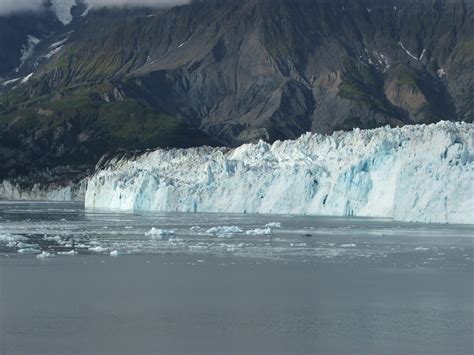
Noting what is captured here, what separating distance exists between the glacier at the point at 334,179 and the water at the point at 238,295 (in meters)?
7.51

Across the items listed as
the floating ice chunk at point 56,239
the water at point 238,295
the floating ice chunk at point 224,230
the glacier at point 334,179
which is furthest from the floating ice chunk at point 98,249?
the glacier at point 334,179

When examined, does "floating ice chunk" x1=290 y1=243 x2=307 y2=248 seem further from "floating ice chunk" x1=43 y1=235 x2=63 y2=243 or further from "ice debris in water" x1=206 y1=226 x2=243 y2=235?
"floating ice chunk" x1=43 y1=235 x2=63 y2=243

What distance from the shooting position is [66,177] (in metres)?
191

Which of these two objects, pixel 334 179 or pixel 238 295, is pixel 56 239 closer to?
pixel 238 295

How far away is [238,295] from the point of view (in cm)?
3331

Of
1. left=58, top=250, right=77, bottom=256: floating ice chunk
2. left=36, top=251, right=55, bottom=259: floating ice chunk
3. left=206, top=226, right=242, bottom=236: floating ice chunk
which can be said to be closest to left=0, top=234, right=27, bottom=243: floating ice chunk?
left=58, top=250, right=77, bottom=256: floating ice chunk

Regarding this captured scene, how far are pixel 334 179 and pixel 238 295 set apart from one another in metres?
47.4

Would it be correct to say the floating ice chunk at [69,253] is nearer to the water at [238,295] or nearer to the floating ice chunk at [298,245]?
the water at [238,295]

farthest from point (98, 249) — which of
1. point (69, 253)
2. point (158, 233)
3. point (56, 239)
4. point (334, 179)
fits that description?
point (334, 179)

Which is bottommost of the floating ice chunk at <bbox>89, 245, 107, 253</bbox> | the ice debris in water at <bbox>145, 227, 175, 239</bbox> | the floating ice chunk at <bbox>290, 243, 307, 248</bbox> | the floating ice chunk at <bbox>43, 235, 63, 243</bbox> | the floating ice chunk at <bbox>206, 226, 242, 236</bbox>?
the floating ice chunk at <bbox>89, 245, 107, 253</bbox>

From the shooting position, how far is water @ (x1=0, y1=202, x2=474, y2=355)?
2559 cm

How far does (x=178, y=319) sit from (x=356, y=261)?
635 inches

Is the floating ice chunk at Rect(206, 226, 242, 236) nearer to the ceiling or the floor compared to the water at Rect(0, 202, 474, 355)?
nearer to the ceiling

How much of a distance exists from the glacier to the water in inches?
296
